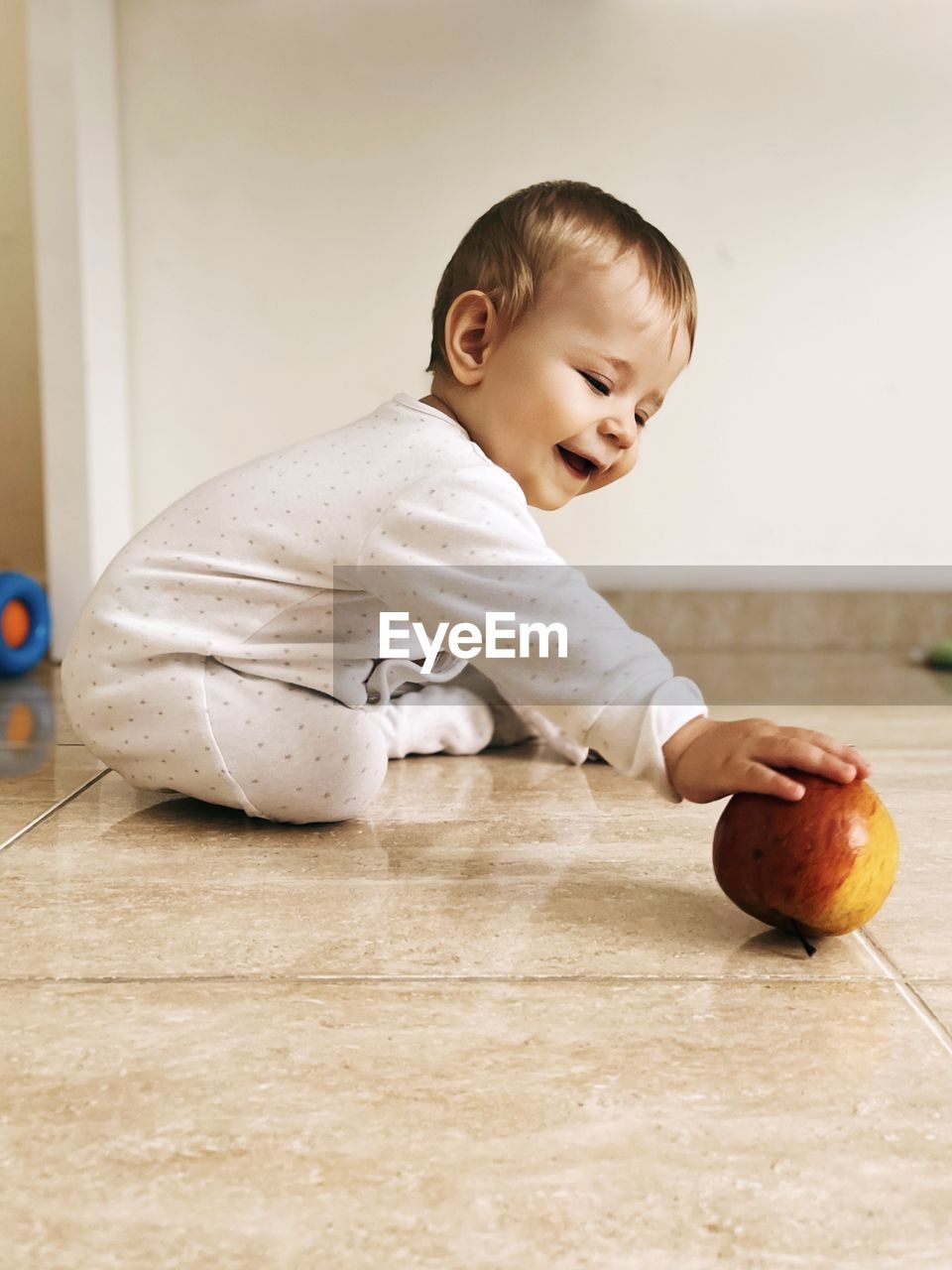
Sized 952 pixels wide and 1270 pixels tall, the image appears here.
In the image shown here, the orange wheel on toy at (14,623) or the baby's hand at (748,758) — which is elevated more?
the baby's hand at (748,758)

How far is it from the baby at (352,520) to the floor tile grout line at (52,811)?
0.07 metres

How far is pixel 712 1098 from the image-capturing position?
1.92 ft

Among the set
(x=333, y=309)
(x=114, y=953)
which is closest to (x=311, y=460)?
(x=114, y=953)

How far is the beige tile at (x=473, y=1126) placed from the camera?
47cm

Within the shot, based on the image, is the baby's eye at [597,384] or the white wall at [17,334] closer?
the baby's eye at [597,384]

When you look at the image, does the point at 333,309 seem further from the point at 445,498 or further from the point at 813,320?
the point at 445,498

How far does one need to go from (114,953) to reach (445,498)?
41 cm

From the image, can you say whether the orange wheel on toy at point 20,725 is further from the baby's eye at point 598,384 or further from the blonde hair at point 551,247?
the baby's eye at point 598,384

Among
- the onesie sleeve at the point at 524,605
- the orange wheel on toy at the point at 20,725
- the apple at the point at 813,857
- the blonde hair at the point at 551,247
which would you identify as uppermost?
the blonde hair at the point at 551,247

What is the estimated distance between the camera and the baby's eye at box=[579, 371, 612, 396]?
1.09m

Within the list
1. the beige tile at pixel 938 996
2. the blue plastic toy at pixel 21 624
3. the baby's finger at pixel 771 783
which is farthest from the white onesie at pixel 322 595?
the blue plastic toy at pixel 21 624

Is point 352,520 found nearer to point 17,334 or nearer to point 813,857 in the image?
point 813,857

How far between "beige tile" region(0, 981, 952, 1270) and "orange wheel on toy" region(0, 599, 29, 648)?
4.98 ft

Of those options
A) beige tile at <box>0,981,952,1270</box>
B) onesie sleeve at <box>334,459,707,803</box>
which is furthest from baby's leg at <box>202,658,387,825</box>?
beige tile at <box>0,981,952,1270</box>
